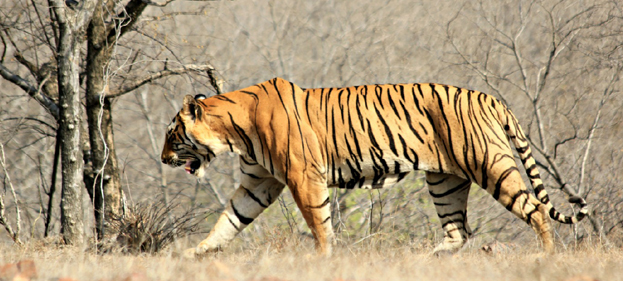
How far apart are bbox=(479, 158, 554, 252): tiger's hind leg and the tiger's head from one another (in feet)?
8.31

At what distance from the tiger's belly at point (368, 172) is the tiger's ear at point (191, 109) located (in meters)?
1.32

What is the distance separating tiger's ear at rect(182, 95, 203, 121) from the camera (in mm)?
5737

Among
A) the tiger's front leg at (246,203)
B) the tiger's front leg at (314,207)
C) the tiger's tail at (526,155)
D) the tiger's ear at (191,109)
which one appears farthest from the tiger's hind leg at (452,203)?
the tiger's ear at (191,109)

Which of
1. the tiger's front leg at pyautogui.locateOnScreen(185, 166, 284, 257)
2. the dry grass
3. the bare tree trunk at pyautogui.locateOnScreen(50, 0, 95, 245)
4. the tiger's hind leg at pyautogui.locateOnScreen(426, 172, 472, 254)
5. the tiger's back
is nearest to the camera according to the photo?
the dry grass

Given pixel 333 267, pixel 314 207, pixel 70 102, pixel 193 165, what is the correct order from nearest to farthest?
pixel 333 267 < pixel 314 207 < pixel 193 165 < pixel 70 102

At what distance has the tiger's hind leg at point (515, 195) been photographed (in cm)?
550

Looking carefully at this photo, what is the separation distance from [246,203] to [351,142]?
4.02 feet

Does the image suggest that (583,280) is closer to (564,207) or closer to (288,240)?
(288,240)

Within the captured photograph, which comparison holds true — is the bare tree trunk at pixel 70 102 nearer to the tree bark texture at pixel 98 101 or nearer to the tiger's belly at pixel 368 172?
the tree bark texture at pixel 98 101

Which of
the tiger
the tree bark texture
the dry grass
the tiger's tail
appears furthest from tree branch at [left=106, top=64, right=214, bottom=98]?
the tiger's tail

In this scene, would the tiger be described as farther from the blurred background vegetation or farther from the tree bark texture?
the blurred background vegetation

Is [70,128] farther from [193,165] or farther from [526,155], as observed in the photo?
[526,155]

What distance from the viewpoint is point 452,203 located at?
6266 mm

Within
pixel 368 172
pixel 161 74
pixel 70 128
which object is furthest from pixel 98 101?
pixel 368 172
